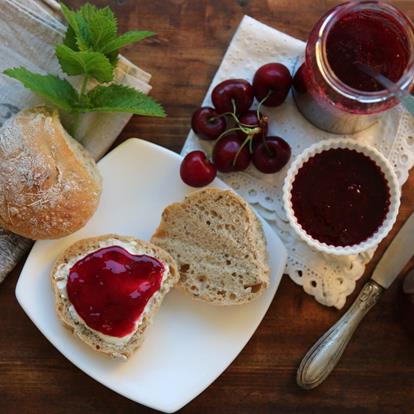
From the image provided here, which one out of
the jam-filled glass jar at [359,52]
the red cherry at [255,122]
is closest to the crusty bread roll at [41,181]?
the red cherry at [255,122]

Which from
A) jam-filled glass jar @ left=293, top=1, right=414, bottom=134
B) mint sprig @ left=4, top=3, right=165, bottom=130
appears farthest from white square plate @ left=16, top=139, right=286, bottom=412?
jam-filled glass jar @ left=293, top=1, right=414, bottom=134

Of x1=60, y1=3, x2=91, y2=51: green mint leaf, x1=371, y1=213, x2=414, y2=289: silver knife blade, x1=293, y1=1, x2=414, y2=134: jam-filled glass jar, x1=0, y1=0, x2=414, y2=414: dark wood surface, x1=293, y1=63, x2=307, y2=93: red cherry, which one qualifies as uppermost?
x1=293, y1=1, x2=414, y2=134: jam-filled glass jar

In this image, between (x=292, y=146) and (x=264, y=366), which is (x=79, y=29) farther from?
(x=264, y=366)

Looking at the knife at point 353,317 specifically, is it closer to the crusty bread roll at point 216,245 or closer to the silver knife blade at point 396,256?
the silver knife blade at point 396,256

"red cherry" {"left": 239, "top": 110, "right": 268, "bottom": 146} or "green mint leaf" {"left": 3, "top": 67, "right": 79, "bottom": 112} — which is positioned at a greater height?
"red cherry" {"left": 239, "top": 110, "right": 268, "bottom": 146}

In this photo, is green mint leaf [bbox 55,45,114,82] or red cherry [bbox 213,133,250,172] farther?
red cherry [bbox 213,133,250,172]

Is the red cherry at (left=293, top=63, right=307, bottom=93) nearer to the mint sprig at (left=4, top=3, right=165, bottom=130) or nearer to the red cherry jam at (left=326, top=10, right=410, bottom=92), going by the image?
the red cherry jam at (left=326, top=10, right=410, bottom=92)
